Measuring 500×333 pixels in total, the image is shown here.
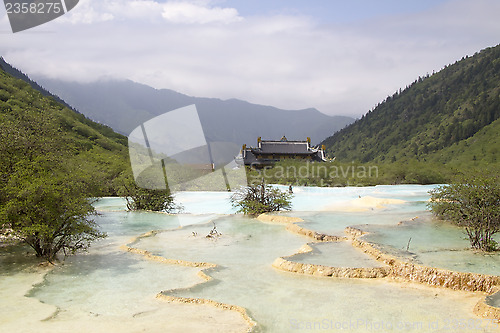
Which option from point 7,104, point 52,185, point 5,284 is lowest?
point 5,284

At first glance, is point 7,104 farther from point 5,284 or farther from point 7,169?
point 5,284

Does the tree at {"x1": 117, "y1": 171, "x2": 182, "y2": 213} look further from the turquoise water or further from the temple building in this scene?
the temple building

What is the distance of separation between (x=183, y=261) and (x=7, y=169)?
5.42m

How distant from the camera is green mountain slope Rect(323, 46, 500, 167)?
82375mm

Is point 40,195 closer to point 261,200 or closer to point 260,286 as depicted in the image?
point 260,286

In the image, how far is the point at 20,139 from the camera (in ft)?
38.3

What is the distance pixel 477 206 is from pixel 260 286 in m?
7.75

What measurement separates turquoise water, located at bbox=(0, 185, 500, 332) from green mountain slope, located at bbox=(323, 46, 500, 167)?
215ft

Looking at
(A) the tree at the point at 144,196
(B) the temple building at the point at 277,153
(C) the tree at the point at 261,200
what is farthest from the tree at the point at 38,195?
(B) the temple building at the point at 277,153

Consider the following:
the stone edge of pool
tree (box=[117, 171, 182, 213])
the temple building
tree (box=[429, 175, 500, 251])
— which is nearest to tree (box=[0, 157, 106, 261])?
the stone edge of pool

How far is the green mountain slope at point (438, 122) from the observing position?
3243 inches

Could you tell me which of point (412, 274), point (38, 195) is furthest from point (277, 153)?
point (412, 274)

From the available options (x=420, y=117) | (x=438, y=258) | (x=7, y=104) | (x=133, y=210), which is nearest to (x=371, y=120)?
(x=420, y=117)

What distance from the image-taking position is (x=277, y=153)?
5691 centimetres
